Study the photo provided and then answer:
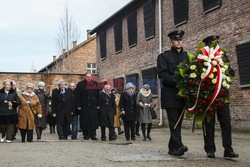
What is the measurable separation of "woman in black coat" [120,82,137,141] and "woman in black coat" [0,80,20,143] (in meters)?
3.15

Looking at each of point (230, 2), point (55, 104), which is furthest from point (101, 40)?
point (55, 104)

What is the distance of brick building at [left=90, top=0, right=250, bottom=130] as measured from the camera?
15523 millimetres

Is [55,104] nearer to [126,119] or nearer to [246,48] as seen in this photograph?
[126,119]

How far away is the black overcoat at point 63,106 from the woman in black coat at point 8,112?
1324 millimetres

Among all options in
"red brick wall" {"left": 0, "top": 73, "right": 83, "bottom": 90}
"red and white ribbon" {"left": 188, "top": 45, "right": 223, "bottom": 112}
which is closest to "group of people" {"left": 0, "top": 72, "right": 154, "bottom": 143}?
"red and white ribbon" {"left": 188, "top": 45, "right": 223, "bottom": 112}

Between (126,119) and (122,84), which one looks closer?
(126,119)

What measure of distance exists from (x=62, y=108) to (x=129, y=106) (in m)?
2.05

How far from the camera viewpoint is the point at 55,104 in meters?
12.9

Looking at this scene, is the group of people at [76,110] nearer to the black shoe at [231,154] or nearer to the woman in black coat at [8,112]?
the woman in black coat at [8,112]

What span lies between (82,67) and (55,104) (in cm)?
3683

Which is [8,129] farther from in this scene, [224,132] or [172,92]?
[224,132]

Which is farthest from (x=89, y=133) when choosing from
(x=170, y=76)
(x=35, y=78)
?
(x=35, y=78)

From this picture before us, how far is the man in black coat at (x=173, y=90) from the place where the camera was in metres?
7.08

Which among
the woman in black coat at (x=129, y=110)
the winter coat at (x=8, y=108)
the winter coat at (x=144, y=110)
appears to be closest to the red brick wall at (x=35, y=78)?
the winter coat at (x=8, y=108)
